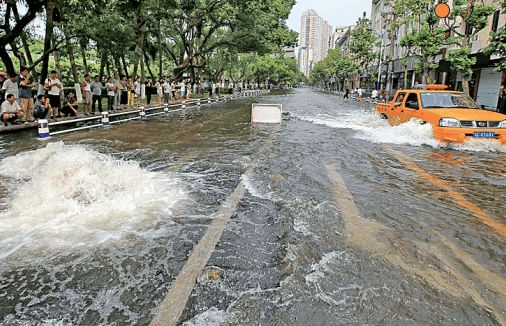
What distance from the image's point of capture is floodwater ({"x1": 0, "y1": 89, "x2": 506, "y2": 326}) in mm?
3014

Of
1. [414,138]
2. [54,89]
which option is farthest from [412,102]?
[54,89]

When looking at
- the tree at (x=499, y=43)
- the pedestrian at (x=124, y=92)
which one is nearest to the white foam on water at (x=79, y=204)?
the tree at (x=499, y=43)

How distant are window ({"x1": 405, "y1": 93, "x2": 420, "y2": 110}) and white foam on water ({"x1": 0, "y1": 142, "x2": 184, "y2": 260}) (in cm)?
827

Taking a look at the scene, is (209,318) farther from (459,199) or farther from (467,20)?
(467,20)

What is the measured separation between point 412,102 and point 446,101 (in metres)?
0.96

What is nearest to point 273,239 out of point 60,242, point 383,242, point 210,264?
point 210,264

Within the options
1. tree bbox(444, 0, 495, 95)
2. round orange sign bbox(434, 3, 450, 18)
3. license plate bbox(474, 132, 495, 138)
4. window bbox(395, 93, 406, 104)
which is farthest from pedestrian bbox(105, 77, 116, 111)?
round orange sign bbox(434, 3, 450, 18)

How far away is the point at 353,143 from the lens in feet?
36.3

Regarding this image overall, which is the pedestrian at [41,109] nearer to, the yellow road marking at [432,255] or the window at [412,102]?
the window at [412,102]

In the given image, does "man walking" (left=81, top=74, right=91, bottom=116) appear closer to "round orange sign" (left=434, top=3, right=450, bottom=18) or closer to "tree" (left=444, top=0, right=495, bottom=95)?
"tree" (left=444, top=0, right=495, bottom=95)

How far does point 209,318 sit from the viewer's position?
2.86m

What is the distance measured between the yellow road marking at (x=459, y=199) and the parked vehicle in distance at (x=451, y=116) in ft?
6.76

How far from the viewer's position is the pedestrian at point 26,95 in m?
13.2

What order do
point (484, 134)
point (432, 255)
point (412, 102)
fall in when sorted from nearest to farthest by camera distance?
1. point (432, 255)
2. point (484, 134)
3. point (412, 102)
